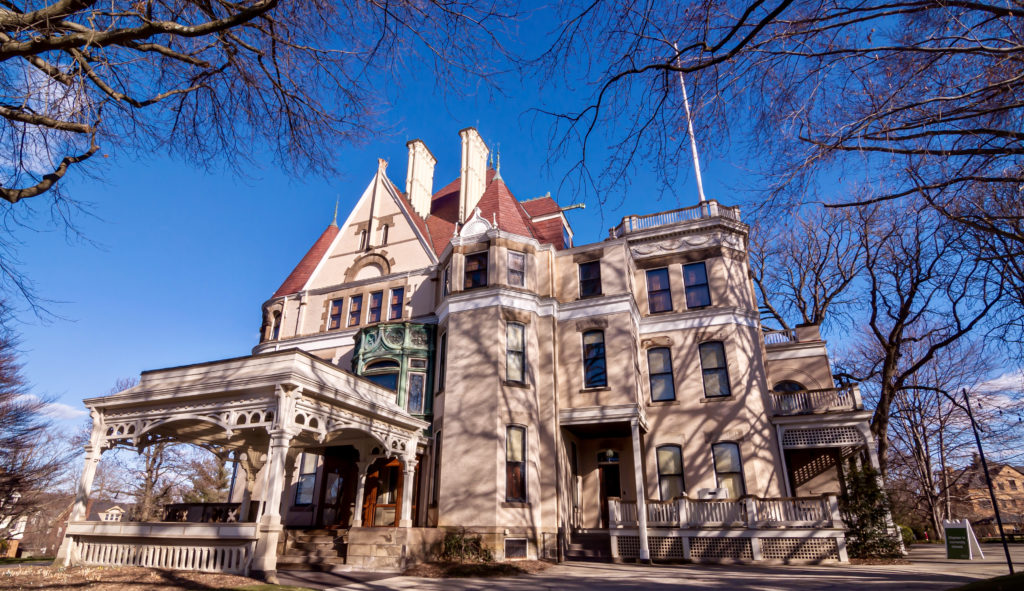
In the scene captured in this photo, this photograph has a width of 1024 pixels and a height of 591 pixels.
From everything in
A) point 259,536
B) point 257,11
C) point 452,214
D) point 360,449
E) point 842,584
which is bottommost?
point 842,584

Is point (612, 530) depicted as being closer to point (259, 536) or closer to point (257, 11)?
point (259, 536)

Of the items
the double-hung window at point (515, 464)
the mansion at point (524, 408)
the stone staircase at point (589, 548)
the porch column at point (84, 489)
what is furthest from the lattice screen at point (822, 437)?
the porch column at point (84, 489)

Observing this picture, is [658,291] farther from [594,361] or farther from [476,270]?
[476,270]

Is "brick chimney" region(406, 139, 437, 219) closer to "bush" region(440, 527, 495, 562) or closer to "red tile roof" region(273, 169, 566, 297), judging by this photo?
"red tile roof" region(273, 169, 566, 297)

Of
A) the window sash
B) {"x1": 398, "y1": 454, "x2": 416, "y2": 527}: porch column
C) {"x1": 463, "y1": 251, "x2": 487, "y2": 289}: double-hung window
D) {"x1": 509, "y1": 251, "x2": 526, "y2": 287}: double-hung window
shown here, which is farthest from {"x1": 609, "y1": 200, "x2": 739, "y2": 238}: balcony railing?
{"x1": 398, "y1": 454, "x2": 416, "y2": 527}: porch column

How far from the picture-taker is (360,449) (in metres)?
17.3

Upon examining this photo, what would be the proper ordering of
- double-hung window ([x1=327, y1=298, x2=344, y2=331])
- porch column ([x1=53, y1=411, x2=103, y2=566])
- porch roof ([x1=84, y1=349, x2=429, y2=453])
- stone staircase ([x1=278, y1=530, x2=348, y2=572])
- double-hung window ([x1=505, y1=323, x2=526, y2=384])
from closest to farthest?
porch roof ([x1=84, y1=349, x2=429, y2=453])
porch column ([x1=53, y1=411, x2=103, y2=566])
stone staircase ([x1=278, y1=530, x2=348, y2=572])
double-hung window ([x1=505, y1=323, x2=526, y2=384])
double-hung window ([x1=327, y1=298, x2=344, y2=331])

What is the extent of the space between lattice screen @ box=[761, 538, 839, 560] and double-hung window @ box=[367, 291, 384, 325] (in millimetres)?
16160

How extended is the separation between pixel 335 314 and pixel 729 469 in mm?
16859

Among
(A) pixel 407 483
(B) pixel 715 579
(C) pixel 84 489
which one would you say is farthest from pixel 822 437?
(C) pixel 84 489

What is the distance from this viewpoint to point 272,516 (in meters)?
11.4

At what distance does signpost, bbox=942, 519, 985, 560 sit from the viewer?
16125 mm

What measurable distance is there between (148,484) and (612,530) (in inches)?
1167

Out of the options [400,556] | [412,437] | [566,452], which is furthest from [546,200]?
[400,556]
